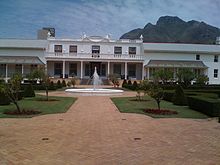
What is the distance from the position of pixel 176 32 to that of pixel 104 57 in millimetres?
68595

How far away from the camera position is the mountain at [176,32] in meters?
102

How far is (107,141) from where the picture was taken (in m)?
8.19

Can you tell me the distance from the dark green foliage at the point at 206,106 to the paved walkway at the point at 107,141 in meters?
1.78

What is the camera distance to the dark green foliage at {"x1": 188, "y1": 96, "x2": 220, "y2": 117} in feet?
44.9

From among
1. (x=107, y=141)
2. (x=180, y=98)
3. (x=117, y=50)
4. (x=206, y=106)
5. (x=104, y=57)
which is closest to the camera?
(x=107, y=141)

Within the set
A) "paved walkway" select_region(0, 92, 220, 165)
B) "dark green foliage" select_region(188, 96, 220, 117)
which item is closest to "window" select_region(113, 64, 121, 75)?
"dark green foliage" select_region(188, 96, 220, 117)

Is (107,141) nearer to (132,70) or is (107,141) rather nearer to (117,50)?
(117,50)

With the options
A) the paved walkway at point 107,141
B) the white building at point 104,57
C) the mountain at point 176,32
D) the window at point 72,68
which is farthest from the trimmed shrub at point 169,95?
the mountain at point 176,32

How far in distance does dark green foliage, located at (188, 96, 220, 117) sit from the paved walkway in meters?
1.78

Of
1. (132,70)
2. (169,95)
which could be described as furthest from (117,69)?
(169,95)

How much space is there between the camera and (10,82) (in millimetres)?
14492

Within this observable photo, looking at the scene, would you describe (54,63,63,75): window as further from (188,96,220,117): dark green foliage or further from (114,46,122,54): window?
(188,96,220,117): dark green foliage

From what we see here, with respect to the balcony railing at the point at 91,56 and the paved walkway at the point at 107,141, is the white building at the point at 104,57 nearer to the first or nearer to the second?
the balcony railing at the point at 91,56

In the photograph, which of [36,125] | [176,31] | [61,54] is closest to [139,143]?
[36,125]
